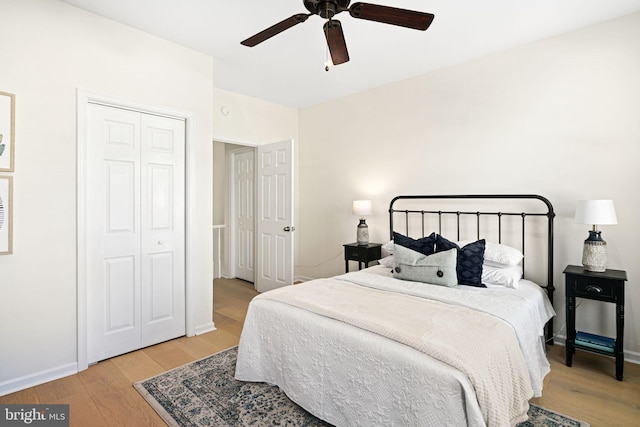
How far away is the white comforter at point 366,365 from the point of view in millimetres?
1435

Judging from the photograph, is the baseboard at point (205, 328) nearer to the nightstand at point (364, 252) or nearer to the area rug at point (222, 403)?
the area rug at point (222, 403)

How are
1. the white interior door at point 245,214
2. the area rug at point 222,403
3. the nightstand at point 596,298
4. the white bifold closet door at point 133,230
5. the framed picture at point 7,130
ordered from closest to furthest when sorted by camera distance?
the area rug at point 222,403, the framed picture at point 7,130, the nightstand at point 596,298, the white bifold closet door at point 133,230, the white interior door at point 245,214

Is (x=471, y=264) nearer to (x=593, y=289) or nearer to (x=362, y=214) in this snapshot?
(x=593, y=289)

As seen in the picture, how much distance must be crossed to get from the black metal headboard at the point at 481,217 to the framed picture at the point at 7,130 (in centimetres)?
341

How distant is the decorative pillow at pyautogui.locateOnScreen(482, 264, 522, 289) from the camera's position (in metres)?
2.63

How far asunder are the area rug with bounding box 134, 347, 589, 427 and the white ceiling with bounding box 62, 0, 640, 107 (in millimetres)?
2721

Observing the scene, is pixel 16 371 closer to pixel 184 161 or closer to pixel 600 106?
pixel 184 161

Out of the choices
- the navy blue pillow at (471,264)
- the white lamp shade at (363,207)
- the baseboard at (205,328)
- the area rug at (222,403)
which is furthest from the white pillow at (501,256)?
the baseboard at (205,328)

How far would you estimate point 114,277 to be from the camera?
108 inches

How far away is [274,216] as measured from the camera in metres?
4.35

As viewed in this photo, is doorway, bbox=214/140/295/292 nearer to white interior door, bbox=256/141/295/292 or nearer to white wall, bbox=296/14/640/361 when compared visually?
white interior door, bbox=256/141/295/292

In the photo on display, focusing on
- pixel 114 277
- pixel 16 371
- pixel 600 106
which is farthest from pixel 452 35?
pixel 16 371

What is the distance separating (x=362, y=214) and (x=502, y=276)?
1.78m

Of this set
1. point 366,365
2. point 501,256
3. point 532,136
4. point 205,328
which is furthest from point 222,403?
point 532,136
